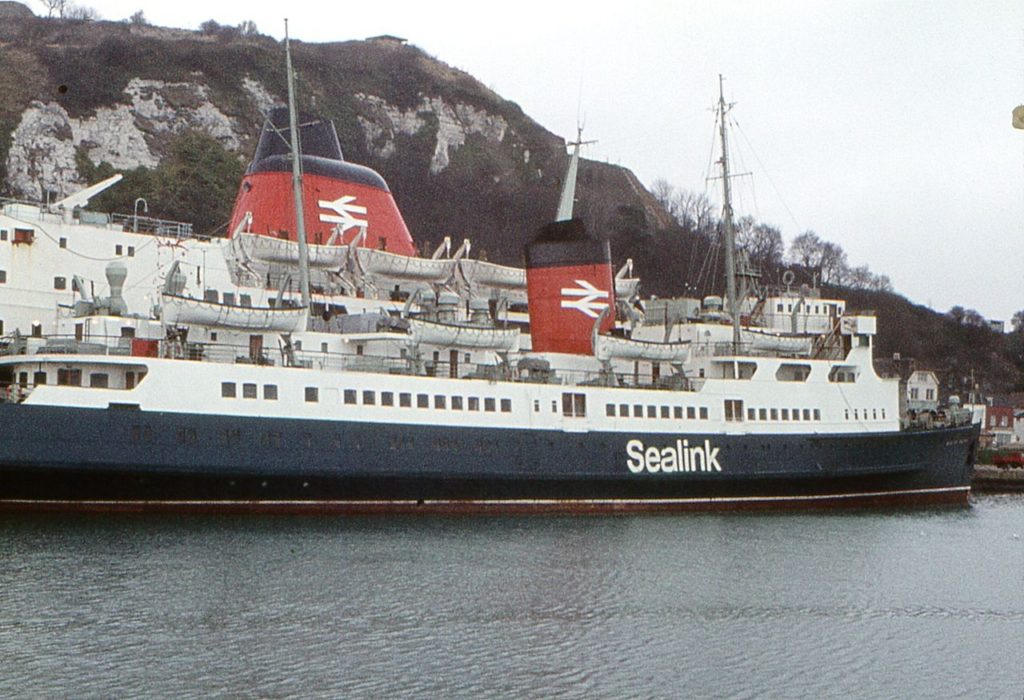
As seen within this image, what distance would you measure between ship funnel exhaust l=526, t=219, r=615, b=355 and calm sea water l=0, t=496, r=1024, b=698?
7.95 metres

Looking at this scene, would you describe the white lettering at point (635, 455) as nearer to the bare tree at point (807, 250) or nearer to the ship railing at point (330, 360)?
the ship railing at point (330, 360)

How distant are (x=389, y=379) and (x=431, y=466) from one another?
7.01 ft

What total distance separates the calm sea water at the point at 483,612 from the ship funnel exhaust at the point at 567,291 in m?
7.95

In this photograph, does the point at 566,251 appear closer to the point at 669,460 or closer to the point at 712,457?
the point at 669,460

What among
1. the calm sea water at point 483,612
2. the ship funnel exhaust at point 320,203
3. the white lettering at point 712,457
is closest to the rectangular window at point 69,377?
the calm sea water at point 483,612

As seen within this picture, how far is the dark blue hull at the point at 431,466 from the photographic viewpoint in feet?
83.3

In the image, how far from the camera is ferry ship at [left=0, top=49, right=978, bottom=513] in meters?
26.4

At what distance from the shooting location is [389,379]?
96.0 feet

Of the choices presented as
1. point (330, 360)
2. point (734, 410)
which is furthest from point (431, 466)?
point (734, 410)

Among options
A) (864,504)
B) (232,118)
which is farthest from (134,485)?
(232,118)

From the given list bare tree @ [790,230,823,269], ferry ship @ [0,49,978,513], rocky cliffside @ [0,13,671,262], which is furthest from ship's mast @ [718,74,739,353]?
bare tree @ [790,230,823,269]

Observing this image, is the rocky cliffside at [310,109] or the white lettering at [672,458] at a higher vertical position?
the rocky cliffside at [310,109]

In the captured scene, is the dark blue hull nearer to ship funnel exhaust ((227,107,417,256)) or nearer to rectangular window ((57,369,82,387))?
rectangular window ((57,369,82,387))

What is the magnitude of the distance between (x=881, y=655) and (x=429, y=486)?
13.5 metres
